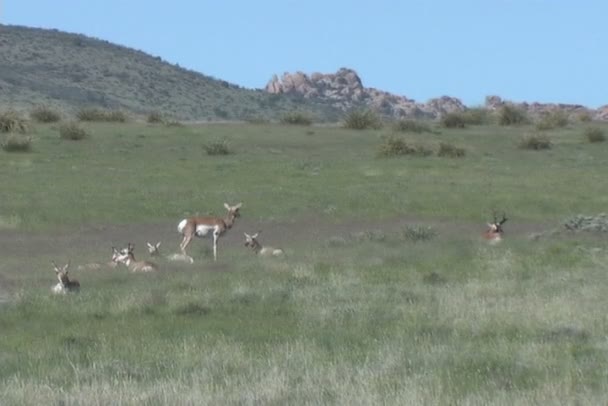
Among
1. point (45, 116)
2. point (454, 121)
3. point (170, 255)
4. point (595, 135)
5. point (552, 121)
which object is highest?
point (552, 121)

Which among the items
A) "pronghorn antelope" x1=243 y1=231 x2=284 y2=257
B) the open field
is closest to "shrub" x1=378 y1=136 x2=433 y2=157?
the open field

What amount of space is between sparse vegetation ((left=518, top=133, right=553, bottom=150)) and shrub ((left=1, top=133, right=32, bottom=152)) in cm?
1901

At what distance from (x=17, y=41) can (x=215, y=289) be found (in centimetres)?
8040

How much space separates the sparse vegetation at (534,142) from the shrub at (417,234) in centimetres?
2161

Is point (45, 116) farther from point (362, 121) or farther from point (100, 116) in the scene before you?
point (362, 121)

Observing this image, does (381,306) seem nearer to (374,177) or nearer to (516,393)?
(516,393)

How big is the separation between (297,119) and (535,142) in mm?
13668

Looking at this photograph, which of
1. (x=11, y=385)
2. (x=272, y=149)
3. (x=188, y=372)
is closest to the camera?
(x=11, y=385)

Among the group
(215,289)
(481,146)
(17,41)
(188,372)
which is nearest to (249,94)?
(17,41)

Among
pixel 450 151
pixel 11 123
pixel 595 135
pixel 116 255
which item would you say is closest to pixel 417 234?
pixel 116 255

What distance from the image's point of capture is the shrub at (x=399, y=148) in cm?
4869

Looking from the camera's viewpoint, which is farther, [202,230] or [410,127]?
[410,127]

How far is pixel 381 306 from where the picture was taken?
19438 mm

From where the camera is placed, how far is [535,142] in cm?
5225
